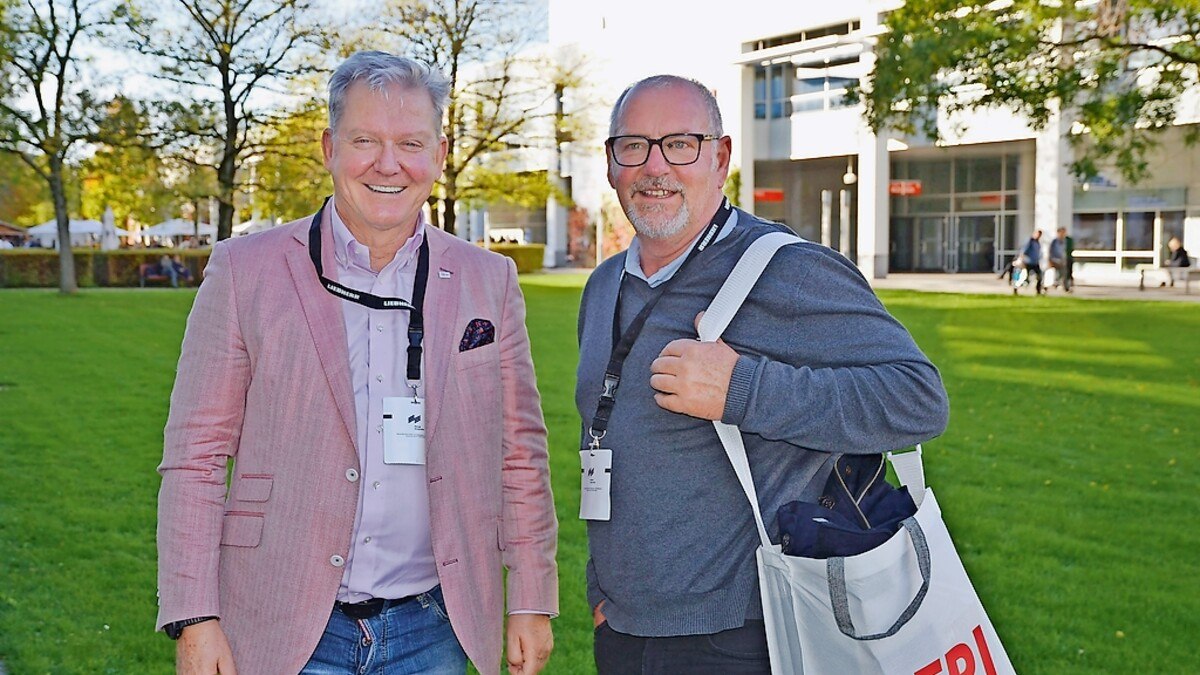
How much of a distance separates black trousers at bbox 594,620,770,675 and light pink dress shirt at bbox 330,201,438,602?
0.53 metres

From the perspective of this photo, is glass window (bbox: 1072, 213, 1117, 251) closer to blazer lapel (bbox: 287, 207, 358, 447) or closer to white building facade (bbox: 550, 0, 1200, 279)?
white building facade (bbox: 550, 0, 1200, 279)

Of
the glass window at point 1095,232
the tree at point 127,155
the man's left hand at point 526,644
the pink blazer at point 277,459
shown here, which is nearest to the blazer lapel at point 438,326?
the pink blazer at point 277,459

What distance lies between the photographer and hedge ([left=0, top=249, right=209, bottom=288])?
42.4 m

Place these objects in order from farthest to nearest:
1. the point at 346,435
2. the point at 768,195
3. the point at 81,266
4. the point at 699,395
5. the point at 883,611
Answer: the point at 768,195
the point at 81,266
the point at 346,435
the point at 699,395
the point at 883,611

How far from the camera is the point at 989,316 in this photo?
2488 centimetres

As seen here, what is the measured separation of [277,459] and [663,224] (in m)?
1.06

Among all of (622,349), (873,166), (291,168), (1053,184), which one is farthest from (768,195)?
(622,349)

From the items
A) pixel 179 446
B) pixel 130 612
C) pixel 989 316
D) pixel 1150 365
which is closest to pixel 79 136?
pixel 989 316

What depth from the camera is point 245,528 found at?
2703 mm

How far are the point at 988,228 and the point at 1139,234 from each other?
26.6 feet

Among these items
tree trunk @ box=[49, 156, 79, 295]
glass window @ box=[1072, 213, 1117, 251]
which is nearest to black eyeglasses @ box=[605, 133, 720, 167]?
tree trunk @ box=[49, 156, 79, 295]

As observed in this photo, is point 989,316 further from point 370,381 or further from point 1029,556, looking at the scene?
point 370,381

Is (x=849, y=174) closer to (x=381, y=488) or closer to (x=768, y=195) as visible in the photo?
(x=768, y=195)

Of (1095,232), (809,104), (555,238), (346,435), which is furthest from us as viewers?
(555,238)
